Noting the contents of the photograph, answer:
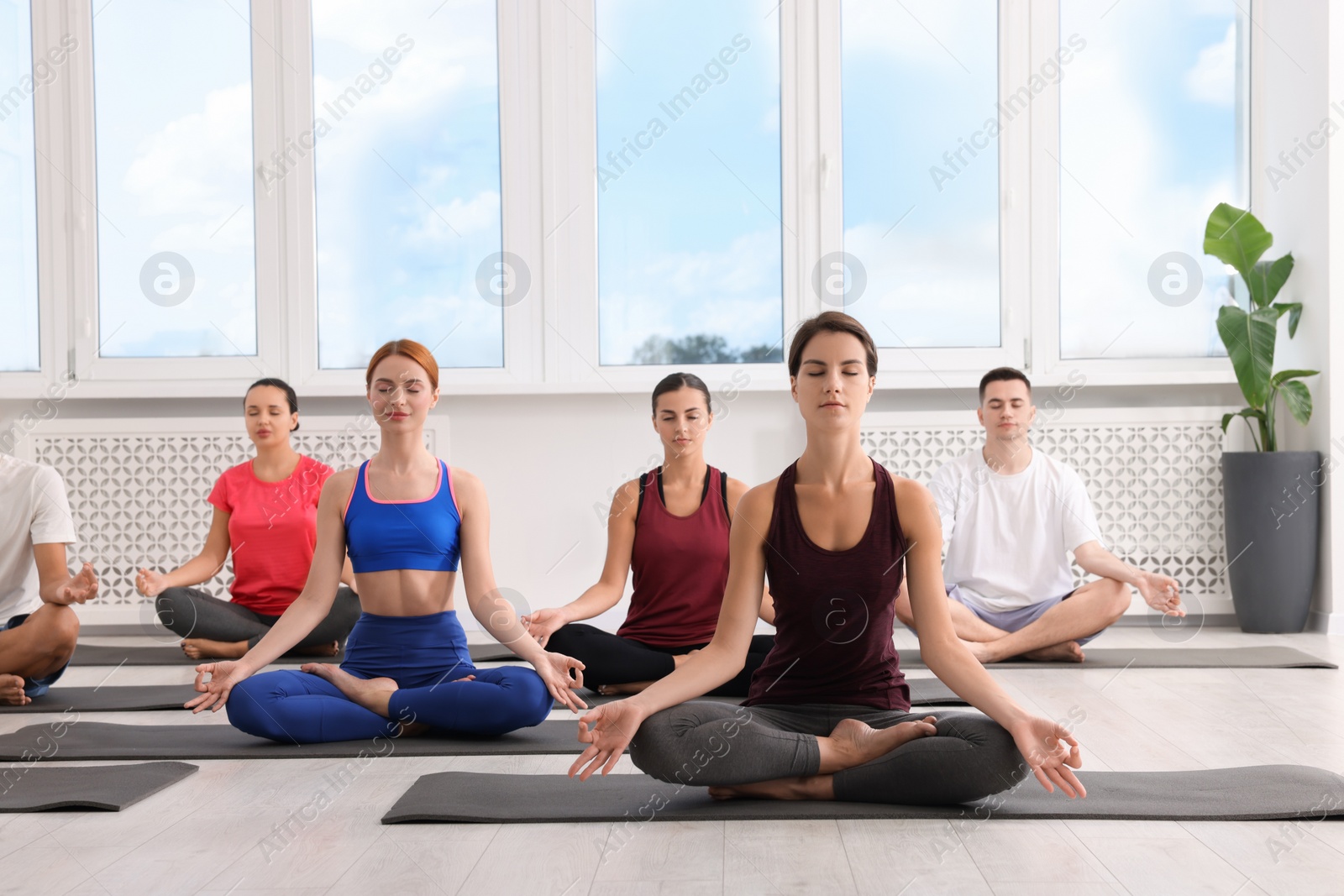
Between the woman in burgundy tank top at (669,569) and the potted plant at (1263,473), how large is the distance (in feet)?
6.92

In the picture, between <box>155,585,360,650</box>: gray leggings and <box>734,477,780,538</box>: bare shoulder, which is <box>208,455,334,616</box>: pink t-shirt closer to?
<box>155,585,360,650</box>: gray leggings

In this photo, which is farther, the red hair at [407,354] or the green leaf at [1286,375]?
the green leaf at [1286,375]

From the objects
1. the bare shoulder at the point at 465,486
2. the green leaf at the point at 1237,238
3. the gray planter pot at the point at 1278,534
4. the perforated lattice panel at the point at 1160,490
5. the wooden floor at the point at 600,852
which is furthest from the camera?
the perforated lattice panel at the point at 1160,490

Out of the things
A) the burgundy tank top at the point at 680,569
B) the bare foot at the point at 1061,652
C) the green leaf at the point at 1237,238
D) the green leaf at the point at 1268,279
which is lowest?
the bare foot at the point at 1061,652

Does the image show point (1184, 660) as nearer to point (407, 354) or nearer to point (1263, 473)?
point (1263, 473)

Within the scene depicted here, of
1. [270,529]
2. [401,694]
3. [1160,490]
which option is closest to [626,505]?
[401,694]

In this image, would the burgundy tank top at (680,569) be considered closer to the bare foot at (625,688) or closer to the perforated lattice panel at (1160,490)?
the bare foot at (625,688)

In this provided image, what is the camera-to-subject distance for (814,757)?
1825mm

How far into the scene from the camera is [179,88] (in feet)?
15.1

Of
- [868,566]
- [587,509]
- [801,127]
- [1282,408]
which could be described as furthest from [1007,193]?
[868,566]

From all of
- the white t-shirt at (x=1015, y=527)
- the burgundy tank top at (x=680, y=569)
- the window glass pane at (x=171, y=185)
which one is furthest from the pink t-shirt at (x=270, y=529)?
the white t-shirt at (x=1015, y=527)

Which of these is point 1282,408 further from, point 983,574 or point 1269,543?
point 983,574

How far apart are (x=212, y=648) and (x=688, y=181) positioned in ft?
8.21

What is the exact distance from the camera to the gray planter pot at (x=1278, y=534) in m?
4.01
